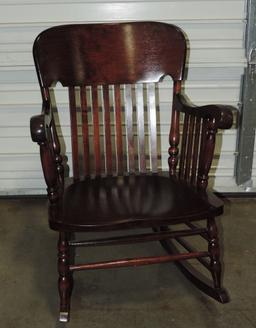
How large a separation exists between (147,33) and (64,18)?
0.62 m

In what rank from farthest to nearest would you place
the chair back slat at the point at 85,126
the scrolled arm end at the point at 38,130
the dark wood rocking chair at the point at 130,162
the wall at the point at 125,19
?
the wall at the point at 125,19 → the chair back slat at the point at 85,126 → the dark wood rocking chair at the point at 130,162 → the scrolled arm end at the point at 38,130

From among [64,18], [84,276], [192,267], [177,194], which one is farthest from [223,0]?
[84,276]

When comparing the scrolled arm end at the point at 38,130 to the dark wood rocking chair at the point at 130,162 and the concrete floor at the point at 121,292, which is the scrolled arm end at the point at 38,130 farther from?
the concrete floor at the point at 121,292

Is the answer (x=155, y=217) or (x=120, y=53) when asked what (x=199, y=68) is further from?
(x=155, y=217)

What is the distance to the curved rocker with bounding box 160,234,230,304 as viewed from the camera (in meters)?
1.45

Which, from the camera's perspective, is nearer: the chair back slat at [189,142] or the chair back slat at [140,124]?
the chair back slat at [189,142]

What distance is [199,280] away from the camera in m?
1.52

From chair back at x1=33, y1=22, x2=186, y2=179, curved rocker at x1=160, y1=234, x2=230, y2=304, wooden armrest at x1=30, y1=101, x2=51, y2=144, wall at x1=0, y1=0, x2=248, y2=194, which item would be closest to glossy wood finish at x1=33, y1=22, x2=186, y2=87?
chair back at x1=33, y1=22, x2=186, y2=179

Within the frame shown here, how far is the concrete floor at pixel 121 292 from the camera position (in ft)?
4.56

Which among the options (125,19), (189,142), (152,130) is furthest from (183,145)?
(125,19)

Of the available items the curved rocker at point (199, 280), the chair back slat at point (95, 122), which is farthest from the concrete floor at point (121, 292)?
the chair back slat at point (95, 122)

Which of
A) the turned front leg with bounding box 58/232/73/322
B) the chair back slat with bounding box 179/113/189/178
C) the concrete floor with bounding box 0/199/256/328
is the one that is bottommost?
the concrete floor with bounding box 0/199/256/328

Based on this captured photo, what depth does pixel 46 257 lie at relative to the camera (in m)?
1.76

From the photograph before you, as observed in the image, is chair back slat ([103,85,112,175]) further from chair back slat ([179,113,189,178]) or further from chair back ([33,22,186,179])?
chair back slat ([179,113,189,178])
